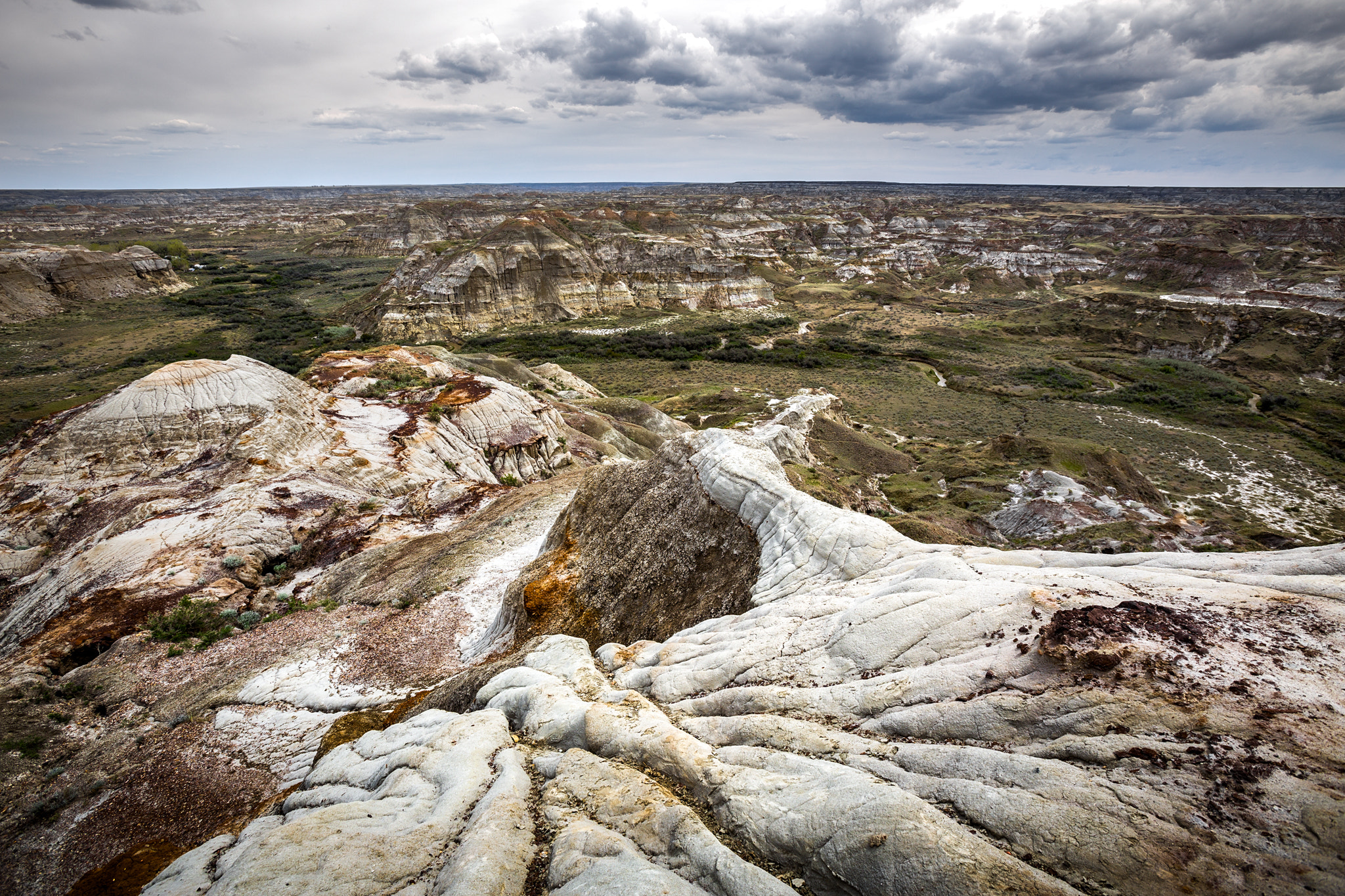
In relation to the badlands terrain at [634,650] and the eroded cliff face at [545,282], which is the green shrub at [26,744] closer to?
the badlands terrain at [634,650]

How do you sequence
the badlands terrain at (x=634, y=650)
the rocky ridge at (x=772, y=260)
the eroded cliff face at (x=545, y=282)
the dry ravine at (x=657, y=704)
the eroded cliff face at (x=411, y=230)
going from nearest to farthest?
1. the dry ravine at (x=657, y=704)
2. the badlands terrain at (x=634, y=650)
3. the eroded cliff face at (x=545, y=282)
4. the rocky ridge at (x=772, y=260)
5. the eroded cliff face at (x=411, y=230)

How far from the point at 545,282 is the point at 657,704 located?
90851 mm

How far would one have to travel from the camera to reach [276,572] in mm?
→ 19438

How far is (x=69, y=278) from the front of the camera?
89875mm

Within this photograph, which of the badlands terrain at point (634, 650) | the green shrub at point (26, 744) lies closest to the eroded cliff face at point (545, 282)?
the badlands terrain at point (634, 650)

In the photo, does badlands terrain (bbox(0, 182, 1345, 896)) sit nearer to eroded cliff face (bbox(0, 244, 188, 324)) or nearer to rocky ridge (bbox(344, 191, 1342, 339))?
rocky ridge (bbox(344, 191, 1342, 339))

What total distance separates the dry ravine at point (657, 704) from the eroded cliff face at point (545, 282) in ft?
212

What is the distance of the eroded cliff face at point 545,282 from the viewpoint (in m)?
81.6

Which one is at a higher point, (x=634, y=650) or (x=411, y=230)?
(x=411, y=230)

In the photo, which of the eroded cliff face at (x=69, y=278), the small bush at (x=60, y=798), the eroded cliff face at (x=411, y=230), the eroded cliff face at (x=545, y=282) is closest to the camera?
the small bush at (x=60, y=798)

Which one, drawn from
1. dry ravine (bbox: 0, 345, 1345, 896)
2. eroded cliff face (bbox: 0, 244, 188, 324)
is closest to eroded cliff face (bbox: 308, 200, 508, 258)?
eroded cliff face (bbox: 0, 244, 188, 324)

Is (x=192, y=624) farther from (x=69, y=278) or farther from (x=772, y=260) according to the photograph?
(x=772, y=260)

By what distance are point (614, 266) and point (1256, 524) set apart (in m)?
88.3

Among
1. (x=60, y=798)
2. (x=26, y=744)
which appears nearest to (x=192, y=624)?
(x=26, y=744)
